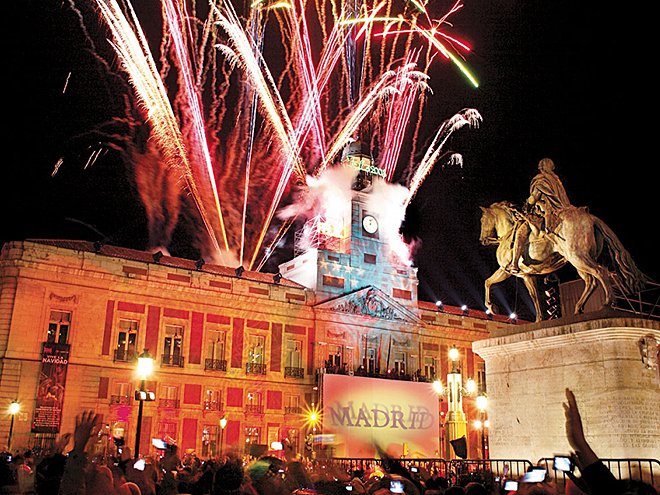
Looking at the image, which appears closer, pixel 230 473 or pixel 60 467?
pixel 230 473

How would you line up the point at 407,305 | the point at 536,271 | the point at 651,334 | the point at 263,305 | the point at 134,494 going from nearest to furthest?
the point at 134,494
the point at 651,334
the point at 536,271
the point at 263,305
the point at 407,305

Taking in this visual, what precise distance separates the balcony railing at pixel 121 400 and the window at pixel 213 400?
13.8 feet

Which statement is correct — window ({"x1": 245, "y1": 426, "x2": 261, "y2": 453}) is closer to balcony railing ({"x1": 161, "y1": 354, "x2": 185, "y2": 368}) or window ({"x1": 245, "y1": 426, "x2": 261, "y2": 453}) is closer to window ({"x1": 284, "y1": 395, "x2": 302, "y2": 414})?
window ({"x1": 284, "y1": 395, "x2": 302, "y2": 414})

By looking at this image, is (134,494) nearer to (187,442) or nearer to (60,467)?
(60,467)

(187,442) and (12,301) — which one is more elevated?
(12,301)

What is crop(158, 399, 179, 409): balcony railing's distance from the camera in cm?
3190

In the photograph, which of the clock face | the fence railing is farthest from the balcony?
the fence railing

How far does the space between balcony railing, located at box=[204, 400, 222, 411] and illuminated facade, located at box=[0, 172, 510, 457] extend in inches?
2.3

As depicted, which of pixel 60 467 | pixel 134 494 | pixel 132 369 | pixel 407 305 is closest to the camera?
pixel 134 494

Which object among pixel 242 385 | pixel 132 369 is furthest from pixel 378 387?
pixel 132 369

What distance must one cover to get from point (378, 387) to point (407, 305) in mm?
9149

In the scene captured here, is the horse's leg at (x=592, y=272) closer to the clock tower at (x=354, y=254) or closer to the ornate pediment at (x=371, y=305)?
Answer: the ornate pediment at (x=371, y=305)

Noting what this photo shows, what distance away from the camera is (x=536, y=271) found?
11078mm

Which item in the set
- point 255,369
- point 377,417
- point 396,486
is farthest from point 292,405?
point 396,486
